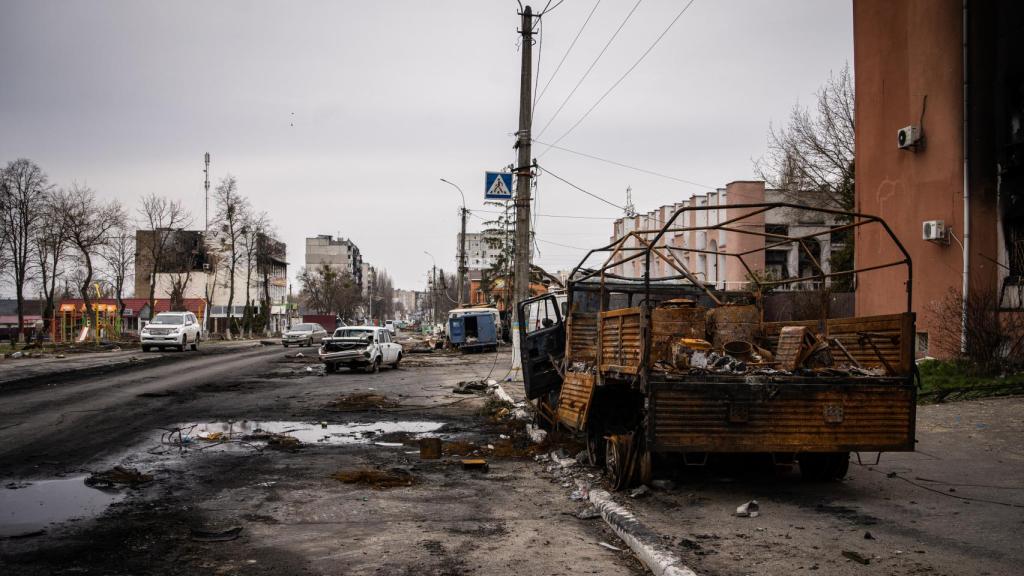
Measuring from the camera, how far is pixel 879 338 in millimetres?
7492

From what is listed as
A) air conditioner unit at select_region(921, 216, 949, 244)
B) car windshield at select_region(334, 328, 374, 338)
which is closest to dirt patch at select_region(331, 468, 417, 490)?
air conditioner unit at select_region(921, 216, 949, 244)

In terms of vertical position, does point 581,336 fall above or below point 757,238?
below

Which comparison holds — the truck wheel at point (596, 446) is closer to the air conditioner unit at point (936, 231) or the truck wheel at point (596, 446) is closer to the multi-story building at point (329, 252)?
the air conditioner unit at point (936, 231)

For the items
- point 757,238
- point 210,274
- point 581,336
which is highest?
point 757,238

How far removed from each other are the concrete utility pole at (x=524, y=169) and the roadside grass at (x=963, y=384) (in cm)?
925

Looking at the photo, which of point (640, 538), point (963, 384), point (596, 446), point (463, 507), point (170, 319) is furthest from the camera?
point (170, 319)

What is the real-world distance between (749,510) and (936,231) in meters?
13.8

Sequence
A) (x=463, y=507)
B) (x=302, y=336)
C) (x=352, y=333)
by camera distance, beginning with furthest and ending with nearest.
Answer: (x=302, y=336) → (x=352, y=333) → (x=463, y=507)

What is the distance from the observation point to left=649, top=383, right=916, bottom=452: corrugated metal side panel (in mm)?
6738

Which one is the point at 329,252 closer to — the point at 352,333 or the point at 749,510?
the point at 352,333

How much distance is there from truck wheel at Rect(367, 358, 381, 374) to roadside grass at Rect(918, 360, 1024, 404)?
710 inches

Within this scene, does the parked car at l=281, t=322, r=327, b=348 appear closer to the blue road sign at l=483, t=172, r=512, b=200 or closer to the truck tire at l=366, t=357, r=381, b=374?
the truck tire at l=366, t=357, r=381, b=374

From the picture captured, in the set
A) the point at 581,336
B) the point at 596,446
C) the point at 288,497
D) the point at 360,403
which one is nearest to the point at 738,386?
the point at 596,446

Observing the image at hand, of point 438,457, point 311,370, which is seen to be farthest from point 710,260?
point 438,457
